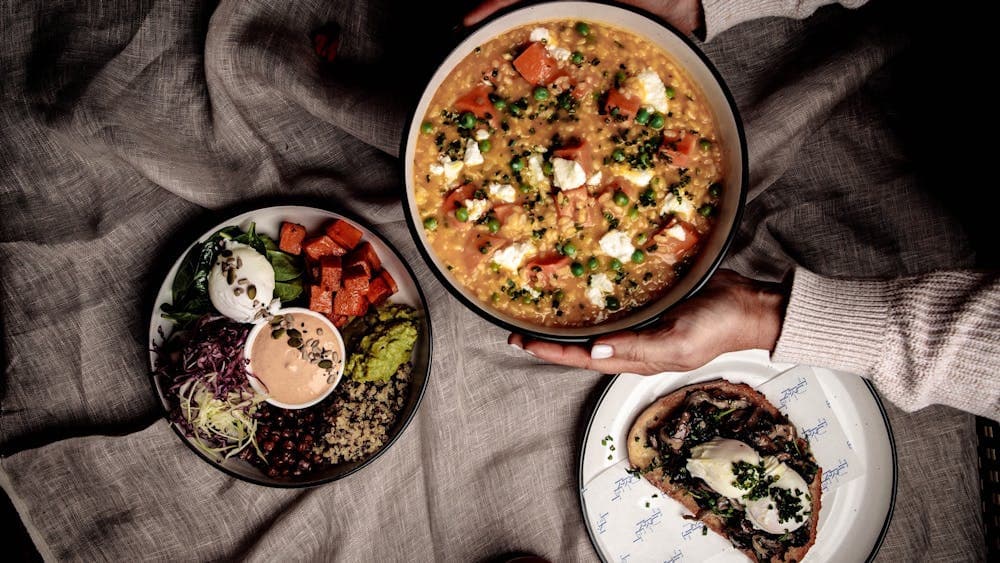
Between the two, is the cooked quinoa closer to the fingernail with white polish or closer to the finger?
the fingernail with white polish

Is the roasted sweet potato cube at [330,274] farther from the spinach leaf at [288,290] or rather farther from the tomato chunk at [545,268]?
the tomato chunk at [545,268]

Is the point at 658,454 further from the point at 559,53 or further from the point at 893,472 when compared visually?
the point at 559,53

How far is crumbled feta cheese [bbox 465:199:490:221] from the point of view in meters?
3.09

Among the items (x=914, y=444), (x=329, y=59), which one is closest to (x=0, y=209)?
(x=329, y=59)

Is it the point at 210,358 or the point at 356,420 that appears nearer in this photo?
the point at 210,358

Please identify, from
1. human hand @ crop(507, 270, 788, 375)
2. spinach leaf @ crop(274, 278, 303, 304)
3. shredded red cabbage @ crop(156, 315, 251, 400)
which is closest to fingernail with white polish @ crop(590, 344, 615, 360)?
human hand @ crop(507, 270, 788, 375)

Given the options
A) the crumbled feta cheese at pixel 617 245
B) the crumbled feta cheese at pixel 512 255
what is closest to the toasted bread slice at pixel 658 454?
the crumbled feta cheese at pixel 617 245

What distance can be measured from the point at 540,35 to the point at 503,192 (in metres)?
0.70

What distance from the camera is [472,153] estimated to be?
121 inches

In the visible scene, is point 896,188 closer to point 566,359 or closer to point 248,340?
point 566,359

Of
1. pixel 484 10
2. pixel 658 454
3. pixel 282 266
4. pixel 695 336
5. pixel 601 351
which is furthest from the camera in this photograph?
pixel 658 454

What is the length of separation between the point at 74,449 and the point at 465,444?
6.74ft

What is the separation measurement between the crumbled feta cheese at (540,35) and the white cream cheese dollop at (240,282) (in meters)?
1.76

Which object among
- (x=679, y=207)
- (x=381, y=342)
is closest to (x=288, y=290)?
(x=381, y=342)
